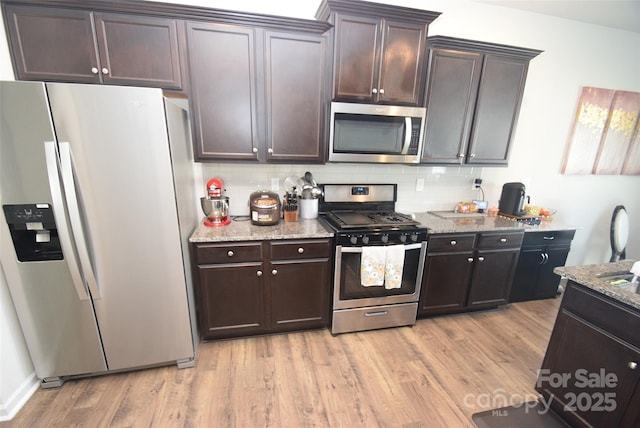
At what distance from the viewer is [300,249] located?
78.9 inches

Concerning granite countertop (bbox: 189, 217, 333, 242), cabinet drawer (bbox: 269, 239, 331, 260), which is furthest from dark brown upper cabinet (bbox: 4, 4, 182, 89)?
cabinet drawer (bbox: 269, 239, 331, 260)

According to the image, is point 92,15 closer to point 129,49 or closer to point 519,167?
point 129,49

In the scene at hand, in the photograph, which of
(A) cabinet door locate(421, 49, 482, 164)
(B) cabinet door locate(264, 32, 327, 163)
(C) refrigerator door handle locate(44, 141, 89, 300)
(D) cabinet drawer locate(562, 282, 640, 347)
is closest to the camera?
(D) cabinet drawer locate(562, 282, 640, 347)

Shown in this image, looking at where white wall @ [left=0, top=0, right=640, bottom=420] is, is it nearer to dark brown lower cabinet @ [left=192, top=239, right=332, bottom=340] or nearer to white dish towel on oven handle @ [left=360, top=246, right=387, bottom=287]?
dark brown lower cabinet @ [left=192, top=239, right=332, bottom=340]

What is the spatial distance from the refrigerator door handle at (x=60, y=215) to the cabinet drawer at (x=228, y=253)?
64 cm

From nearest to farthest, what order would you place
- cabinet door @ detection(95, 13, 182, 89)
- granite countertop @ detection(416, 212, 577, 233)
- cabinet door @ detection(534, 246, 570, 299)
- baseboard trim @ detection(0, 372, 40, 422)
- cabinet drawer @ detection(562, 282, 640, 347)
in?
cabinet drawer @ detection(562, 282, 640, 347) < baseboard trim @ detection(0, 372, 40, 422) < cabinet door @ detection(95, 13, 182, 89) < granite countertop @ detection(416, 212, 577, 233) < cabinet door @ detection(534, 246, 570, 299)

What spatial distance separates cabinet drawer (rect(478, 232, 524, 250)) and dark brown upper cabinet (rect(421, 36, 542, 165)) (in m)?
0.70

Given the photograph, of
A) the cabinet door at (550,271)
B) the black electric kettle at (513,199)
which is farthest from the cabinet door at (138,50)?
the cabinet door at (550,271)

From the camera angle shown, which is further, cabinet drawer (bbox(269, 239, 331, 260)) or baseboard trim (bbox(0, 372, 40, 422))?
cabinet drawer (bbox(269, 239, 331, 260))

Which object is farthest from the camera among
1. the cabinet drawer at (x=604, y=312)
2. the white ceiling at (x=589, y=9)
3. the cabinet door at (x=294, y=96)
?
the white ceiling at (x=589, y=9)

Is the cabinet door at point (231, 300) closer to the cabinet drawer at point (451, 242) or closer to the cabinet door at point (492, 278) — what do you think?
the cabinet drawer at point (451, 242)

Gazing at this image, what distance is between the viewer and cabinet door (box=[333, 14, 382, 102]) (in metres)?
1.91

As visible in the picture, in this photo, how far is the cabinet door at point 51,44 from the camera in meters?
1.54

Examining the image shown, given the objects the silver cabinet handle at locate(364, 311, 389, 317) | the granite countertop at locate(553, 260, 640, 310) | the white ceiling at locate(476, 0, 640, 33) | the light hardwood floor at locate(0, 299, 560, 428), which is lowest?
the light hardwood floor at locate(0, 299, 560, 428)
